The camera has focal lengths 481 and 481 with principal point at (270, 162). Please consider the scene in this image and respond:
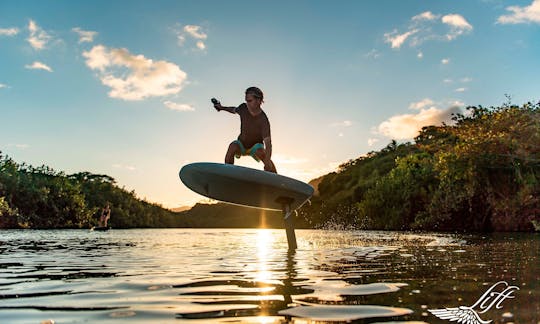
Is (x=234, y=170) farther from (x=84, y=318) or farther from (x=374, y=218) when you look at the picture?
(x=374, y=218)

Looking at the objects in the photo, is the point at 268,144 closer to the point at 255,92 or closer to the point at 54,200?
the point at 255,92

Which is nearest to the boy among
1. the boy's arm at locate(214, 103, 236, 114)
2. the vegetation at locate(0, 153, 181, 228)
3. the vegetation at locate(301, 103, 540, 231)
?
the boy's arm at locate(214, 103, 236, 114)

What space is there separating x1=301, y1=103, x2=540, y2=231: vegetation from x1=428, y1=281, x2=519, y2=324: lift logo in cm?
1889

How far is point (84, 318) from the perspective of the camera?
2682 millimetres

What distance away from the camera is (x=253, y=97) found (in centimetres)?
810

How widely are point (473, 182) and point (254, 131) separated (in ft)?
64.9

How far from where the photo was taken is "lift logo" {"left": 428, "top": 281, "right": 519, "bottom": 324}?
8.59ft

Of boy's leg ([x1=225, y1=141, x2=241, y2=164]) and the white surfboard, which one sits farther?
boy's leg ([x1=225, y1=141, x2=241, y2=164])

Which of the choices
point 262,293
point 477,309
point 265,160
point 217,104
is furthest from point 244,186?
point 477,309

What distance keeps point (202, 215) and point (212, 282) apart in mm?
104513

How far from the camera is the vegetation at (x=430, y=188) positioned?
885 inches

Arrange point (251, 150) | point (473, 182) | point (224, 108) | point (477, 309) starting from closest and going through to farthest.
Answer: point (477, 309), point (251, 150), point (224, 108), point (473, 182)

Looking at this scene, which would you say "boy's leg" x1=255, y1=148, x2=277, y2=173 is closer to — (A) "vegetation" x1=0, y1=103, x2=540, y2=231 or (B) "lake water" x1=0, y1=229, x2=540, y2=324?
(B) "lake water" x1=0, y1=229, x2=540, y2=324

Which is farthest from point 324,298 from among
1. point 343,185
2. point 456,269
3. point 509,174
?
point 343,185
